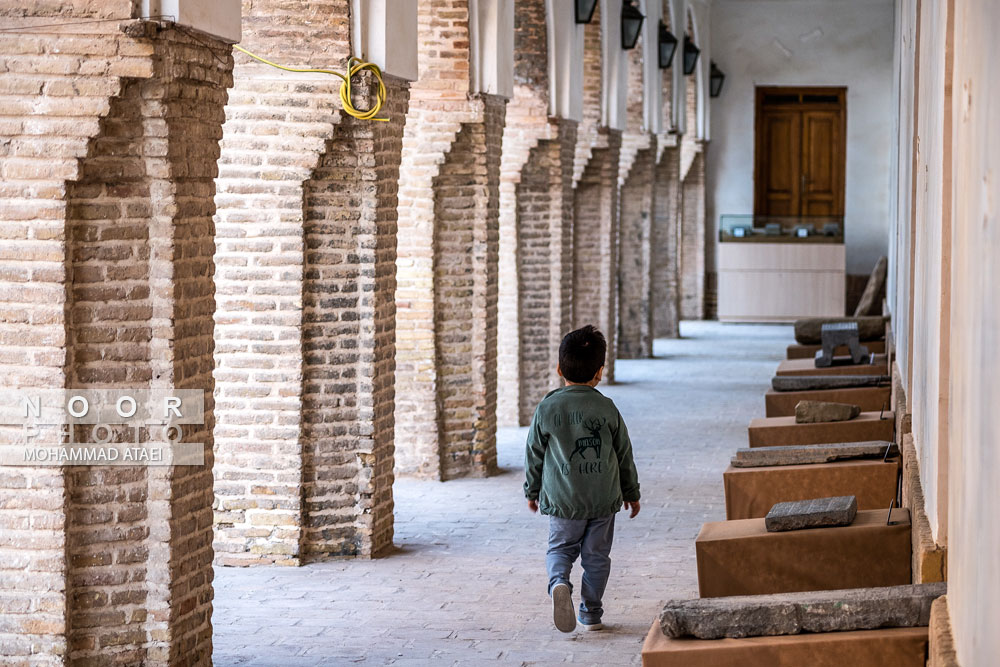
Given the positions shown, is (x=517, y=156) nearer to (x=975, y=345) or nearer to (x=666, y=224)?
(x=666, y=224)

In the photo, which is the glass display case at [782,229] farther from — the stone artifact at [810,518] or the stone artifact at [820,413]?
the stone artifact at [810,518]

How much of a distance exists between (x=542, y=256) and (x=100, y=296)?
8.20 m

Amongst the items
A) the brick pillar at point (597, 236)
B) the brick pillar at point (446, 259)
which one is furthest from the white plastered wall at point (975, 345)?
the brick pillar at point (597, 236)

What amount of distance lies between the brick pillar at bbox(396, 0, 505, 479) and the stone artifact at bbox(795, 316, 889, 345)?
4330 mm

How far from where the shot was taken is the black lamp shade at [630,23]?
1543cm

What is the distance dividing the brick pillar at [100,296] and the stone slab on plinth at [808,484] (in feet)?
8.71

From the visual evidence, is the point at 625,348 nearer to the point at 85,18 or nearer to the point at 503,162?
the point at 503,162

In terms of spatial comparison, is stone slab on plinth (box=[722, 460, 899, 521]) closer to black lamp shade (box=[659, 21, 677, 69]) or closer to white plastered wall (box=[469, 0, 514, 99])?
white plastered wall (box=[469, 0, 514, 99])

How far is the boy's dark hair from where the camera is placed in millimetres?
5973

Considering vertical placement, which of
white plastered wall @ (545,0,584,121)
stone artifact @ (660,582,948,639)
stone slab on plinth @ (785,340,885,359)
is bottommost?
stone artifact @ (660,582,948,639)

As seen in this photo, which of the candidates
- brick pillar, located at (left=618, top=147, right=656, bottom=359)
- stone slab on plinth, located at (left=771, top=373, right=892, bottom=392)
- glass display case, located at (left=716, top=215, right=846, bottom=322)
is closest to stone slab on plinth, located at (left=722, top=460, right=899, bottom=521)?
stone slab on plinth, located at (left=771, top=373, right=892, bottom=392)

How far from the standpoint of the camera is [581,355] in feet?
19.6

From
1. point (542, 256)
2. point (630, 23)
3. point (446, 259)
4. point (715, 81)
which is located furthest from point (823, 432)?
point (715, 81)

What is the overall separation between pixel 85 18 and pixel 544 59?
782cm
